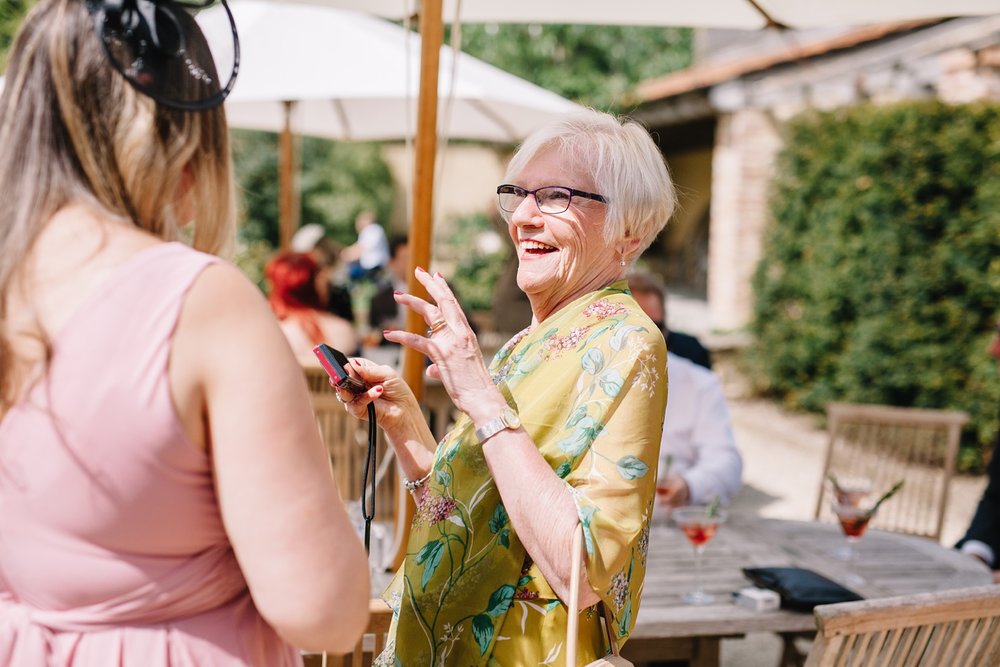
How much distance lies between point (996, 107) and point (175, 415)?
23.1 ft

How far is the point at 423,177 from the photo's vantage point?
2.75 metres

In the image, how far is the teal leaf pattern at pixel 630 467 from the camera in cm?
138

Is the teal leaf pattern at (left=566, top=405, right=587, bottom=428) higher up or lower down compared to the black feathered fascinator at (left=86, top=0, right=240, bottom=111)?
lower down

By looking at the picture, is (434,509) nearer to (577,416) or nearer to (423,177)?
(577,416)

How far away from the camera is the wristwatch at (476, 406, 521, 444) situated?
138 cm

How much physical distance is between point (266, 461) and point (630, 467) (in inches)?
24.0

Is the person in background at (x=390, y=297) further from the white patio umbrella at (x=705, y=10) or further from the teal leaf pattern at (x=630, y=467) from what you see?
the teal leaf pattern at (x=630, y=467)

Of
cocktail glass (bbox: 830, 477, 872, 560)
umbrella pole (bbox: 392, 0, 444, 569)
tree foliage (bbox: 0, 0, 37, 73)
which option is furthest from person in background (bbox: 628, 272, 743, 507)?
tree foliage (bbox: 0, 0, 37, 73)

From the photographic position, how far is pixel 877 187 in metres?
7.36

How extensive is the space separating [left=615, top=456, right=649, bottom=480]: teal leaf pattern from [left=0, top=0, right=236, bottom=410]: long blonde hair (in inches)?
28.3

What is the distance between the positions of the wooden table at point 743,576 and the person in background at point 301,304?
89.6 inches

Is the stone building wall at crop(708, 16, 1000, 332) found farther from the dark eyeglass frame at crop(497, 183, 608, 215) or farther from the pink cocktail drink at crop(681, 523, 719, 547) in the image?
the dark eyeglass frame at crop(497, 183, 608, 215)

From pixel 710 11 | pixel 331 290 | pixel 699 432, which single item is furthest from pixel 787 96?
pixel 699 432

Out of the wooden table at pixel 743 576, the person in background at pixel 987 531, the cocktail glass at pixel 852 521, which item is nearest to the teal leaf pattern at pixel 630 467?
the wooden table at pixel 743 576
